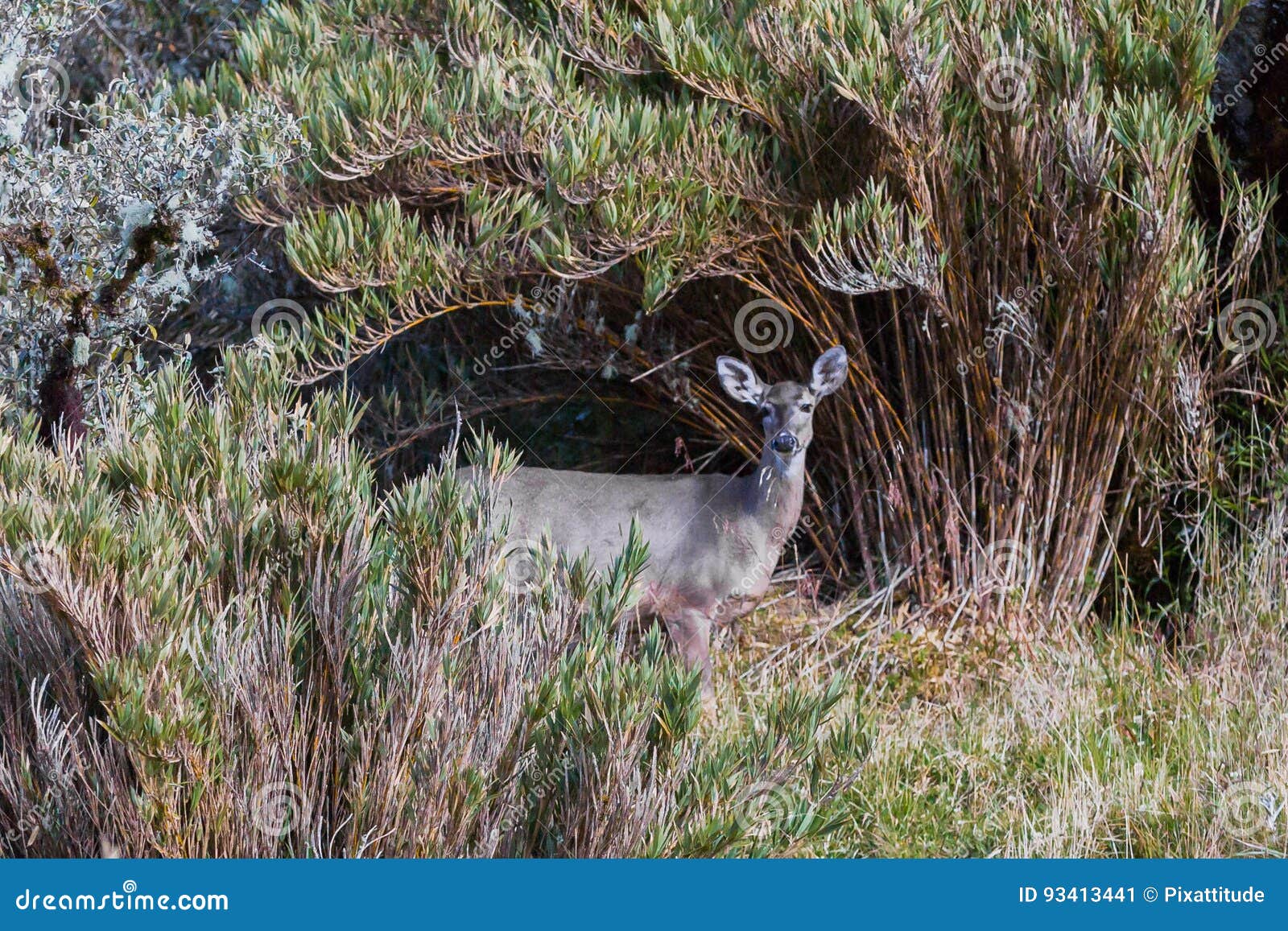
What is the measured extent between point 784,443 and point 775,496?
362 mm

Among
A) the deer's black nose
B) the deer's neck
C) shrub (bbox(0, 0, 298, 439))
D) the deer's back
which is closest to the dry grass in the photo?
the deer's back

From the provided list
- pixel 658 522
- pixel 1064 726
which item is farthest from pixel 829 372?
pixel 1064 726

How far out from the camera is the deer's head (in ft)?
19.7

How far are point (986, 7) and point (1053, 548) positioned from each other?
259cm

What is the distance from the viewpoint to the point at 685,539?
626cm

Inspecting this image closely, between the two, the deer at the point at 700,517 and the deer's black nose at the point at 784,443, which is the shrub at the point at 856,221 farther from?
the deer's black nose at the point at 784,443

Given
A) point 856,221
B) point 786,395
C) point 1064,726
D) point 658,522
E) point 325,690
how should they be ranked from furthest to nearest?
point 658,522, point 786,395, point 856,221, point 1064,726, point 325,690

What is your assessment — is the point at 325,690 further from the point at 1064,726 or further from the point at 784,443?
the point at 1064,726

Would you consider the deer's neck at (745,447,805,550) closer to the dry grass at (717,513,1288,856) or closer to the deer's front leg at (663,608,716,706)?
the deer's front leg at (663,608,716,706)

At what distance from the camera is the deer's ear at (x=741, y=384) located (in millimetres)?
6109

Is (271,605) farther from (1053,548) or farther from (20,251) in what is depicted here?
(1053,548)

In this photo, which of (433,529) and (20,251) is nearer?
(433,529)

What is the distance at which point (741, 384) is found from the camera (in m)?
6.17

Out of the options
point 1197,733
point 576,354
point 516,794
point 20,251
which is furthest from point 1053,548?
point 20,251
